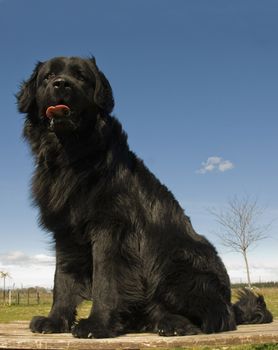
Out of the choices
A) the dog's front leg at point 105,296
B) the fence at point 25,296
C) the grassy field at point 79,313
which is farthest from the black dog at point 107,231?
the fence at point 25,296

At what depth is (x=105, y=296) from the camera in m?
3.31

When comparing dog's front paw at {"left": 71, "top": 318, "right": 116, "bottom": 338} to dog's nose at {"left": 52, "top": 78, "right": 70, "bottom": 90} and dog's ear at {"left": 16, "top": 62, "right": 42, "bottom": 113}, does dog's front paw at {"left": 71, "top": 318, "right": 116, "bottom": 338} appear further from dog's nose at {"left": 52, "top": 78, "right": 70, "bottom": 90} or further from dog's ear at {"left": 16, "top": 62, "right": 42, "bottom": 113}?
dog's ear at {"left": 16, "top": 62, "right": 42, "bottom": 113}

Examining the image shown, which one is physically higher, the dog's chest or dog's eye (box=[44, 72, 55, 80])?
dog's eye (box=[44, 72, 55, 80])

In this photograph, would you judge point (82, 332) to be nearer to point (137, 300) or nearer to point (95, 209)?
point (137, 300)

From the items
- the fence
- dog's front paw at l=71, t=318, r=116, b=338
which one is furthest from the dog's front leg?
the fence

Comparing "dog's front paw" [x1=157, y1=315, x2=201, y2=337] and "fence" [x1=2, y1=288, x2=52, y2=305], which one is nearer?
"dog's front paw" [x1=157, y1=315, x2=201, y2=337]

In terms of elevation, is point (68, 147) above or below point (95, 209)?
above

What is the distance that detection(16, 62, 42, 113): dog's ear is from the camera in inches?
154

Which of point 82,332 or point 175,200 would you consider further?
point 175,200

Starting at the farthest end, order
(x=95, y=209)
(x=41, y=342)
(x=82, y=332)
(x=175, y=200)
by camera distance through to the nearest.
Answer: (x=175, y=200) < (x=95, y=209) < (x=82, y=332) < (x=41, y=342)

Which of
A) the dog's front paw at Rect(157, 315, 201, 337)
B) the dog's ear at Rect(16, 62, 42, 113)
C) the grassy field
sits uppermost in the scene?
the dog's ear at Rect(16, 62, 42, 113)

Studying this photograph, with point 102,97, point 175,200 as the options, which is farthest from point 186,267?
point 102,97

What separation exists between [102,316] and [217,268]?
1.00 metres

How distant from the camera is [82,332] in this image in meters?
3.15
